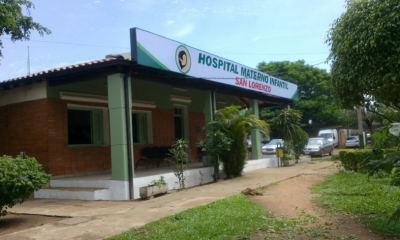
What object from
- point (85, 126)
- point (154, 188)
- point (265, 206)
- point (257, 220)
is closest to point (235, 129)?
point (154, 188)

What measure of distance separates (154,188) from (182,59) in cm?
436

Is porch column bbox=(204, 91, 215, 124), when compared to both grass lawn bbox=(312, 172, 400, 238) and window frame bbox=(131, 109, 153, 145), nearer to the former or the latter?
window frame bbox=(131, 109, 153, 145)

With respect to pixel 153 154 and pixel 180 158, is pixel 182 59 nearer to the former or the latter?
pixel 180 158

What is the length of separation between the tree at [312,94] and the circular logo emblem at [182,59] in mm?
24690

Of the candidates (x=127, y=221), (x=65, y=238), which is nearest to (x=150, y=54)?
(x=127, y=221)

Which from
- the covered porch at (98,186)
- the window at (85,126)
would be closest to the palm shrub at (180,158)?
the covered porch at (98,186)

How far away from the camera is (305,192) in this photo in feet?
32.5

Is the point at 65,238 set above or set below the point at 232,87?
below

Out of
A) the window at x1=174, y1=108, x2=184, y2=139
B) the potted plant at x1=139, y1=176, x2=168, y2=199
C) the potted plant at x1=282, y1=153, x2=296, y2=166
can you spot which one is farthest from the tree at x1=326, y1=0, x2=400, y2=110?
the potted plant at x1=282, y1=153, x2=296, y2=166

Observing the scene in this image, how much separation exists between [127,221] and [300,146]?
1465 centimetres

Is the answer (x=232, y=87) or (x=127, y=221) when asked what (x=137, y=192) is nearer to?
(x=127, y=221)

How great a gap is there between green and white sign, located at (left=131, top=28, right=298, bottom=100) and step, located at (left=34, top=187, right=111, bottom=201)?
3736mm

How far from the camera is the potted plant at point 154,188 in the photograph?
9.83 meters

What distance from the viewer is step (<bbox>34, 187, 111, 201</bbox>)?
1002cm
